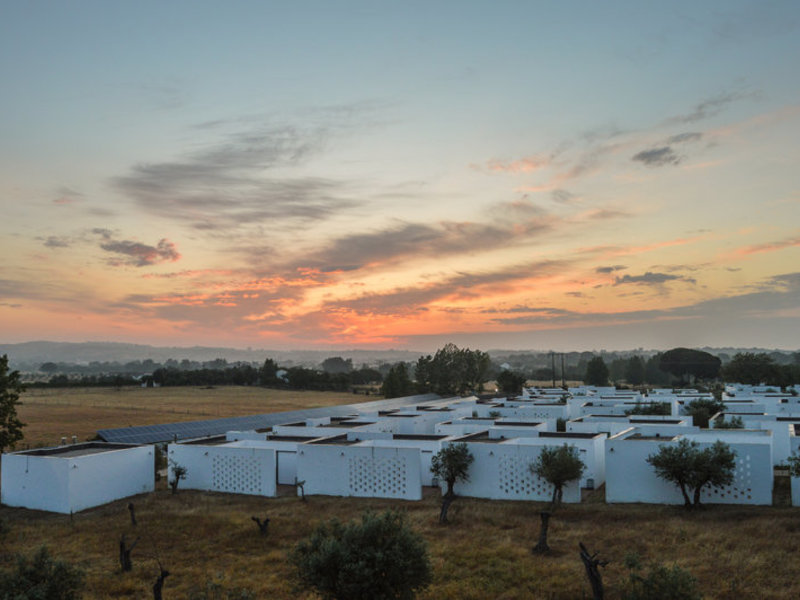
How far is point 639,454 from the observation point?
93.9 ft

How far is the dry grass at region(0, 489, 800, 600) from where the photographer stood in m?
19.0

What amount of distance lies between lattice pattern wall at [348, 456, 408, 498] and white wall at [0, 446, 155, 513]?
12.0 meters

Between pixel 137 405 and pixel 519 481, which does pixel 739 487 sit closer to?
pixel 519 481

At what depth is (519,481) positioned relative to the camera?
30.3 metres

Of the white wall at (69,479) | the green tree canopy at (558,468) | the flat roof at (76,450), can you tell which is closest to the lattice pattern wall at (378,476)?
the green tree canopy at (558,468)

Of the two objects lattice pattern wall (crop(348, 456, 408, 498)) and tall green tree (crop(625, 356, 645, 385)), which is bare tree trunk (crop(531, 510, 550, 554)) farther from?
tall green tree (crop(625, 356, 645, 385))

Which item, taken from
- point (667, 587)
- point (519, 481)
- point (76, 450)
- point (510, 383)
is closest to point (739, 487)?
point (519, 481)

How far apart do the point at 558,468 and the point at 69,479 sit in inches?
890

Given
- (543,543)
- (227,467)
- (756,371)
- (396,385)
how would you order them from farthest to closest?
1. (756,371)
2. (396,385)
3. (227,467)
4. (543,543)

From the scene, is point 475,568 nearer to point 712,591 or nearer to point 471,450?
Result: point 712,591

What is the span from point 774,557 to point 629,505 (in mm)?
8370

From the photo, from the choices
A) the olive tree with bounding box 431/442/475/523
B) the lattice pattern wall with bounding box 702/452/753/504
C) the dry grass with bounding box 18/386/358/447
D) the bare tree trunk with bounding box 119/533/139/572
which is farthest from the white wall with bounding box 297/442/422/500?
the dry grass with bounding box 18/386/358/447

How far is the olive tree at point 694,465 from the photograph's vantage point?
26.0m

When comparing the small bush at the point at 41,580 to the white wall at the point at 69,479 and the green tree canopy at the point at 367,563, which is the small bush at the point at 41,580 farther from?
the white wall at the point at 69,479
